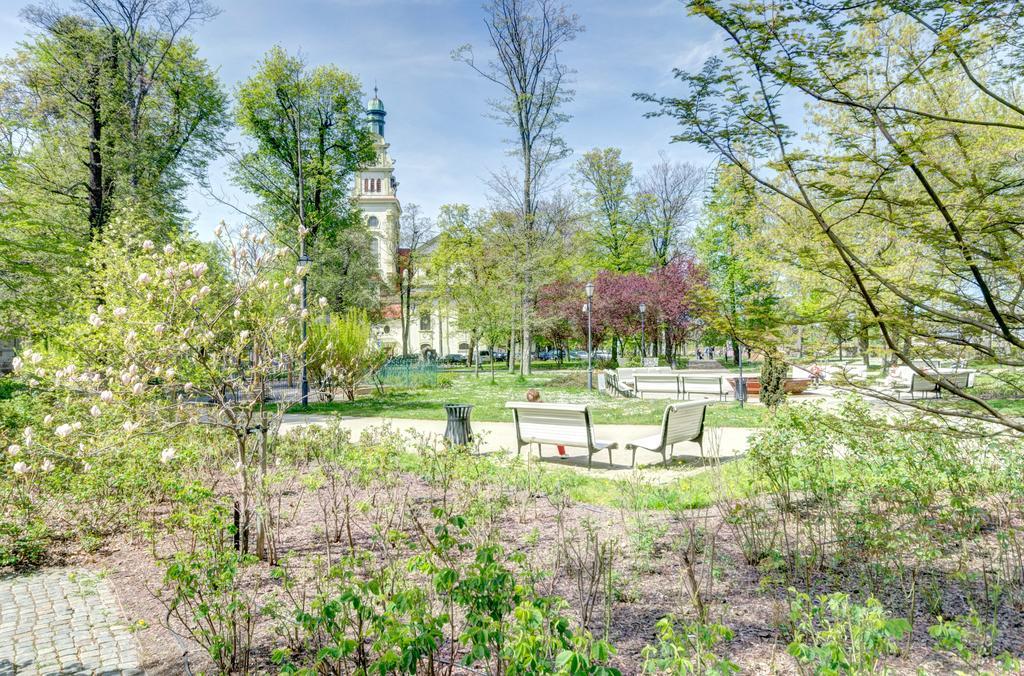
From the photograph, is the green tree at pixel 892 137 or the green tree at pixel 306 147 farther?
the green tree at pixel 306 147

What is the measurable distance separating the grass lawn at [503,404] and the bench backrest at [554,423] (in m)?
3.10

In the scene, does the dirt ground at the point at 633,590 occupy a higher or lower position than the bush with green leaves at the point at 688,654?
lower

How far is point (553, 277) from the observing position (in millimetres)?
28016

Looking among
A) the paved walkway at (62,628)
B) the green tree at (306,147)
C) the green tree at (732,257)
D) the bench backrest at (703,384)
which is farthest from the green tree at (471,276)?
the paved walkway at (62,628)

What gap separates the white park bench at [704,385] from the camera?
54.6 feet

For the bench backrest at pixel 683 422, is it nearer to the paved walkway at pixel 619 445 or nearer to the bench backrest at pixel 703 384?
the paved walkway at pixel 619 445

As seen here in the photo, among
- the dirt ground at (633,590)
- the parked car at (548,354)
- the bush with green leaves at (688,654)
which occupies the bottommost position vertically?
the parked car at (548,354)

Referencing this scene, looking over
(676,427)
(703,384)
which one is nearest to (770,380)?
(703,384)

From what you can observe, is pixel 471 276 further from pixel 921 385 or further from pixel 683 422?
pixel 683 422

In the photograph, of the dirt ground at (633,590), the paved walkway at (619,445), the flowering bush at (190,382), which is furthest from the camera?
the paved walkway at (619,445)

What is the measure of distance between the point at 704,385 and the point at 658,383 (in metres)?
1.32

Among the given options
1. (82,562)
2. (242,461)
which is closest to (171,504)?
(82,562)

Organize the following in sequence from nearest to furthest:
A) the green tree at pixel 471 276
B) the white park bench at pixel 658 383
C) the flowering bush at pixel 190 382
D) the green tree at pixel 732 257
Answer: the flowering bush at pixel 190 382, the white park bench at pixel 658 383, the green tree at pixel 732 257, the green tree at pixel 471 276

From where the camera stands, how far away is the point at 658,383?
17078 millimetres
